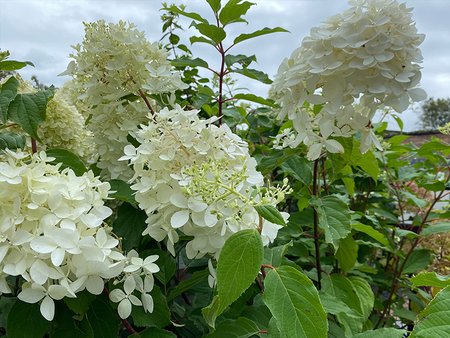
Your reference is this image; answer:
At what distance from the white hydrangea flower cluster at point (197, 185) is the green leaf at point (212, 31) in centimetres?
51

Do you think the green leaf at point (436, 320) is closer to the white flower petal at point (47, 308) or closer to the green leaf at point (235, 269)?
the green leaf at point (235, 269)

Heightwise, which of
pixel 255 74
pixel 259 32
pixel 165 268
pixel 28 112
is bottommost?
pixel 165 268

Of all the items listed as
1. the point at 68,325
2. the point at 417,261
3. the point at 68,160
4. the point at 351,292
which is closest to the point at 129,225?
the point at 68,160

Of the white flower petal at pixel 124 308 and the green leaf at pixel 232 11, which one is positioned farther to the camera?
the green leaf at pixel 232 11

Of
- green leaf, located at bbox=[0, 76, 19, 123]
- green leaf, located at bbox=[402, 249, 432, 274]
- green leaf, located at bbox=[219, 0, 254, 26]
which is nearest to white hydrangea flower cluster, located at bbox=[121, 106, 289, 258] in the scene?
green leaf, located at bbox=[0, 76, 19, 123]

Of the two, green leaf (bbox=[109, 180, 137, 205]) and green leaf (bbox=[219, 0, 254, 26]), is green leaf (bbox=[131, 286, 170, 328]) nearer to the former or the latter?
green leaf (bbox=[109, 180, 137, 205])

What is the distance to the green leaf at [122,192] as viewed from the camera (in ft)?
3.34

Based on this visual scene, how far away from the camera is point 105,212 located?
0.80 m

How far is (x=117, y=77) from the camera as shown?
123 cm

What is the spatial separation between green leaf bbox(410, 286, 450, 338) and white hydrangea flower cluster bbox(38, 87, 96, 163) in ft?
3.30

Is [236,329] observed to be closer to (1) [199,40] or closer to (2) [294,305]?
(2) [294,305]

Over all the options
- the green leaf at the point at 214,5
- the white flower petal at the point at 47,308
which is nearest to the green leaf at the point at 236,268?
the white flower petal at the point at 47,308

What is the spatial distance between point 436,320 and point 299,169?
0.72m

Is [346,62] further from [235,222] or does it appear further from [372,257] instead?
[372,257]
